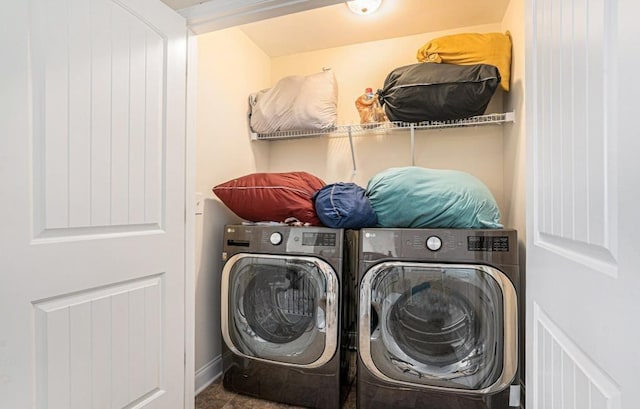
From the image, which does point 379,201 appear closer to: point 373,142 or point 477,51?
point 373,142

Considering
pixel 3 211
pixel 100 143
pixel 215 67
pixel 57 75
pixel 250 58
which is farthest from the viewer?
pixel 250 58

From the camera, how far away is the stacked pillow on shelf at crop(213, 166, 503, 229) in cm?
146

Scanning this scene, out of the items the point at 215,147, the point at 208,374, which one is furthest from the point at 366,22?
the point at 208,374

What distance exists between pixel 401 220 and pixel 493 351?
0.70 m

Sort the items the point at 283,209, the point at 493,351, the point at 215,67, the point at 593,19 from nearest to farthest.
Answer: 1. the point at 593,19
2. the point at 493,351
3. the point at 283,209
4. the point at 215,67

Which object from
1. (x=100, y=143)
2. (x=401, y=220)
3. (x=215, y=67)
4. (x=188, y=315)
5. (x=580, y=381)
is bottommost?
(x=188, y=315)

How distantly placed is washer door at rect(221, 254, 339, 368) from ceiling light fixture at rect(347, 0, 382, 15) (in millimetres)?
1593

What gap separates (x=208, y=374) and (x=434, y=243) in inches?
58.5

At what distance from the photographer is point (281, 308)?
166 cm

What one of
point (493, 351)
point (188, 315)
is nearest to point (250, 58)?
point (188, 315)

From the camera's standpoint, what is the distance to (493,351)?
4.39 feet

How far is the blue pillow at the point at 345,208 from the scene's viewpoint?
1.51 metres

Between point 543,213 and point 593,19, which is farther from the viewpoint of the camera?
point 543,213

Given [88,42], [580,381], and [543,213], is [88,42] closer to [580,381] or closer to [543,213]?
[543,213]
